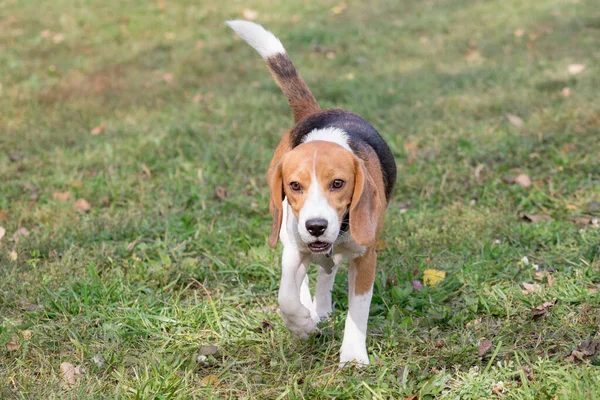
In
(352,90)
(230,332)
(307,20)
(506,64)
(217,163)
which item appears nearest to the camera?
(230,332)

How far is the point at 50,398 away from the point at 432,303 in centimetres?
200

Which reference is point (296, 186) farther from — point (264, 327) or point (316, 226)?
point (264, 327)

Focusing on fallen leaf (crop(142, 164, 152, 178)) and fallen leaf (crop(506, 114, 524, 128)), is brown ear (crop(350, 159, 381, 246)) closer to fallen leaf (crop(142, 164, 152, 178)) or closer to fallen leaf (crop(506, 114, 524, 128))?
fallen leaf (crop(142, 164, 152, 178))

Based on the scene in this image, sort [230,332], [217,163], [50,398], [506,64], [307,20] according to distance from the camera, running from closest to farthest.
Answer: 1. [50,398]
2. [230,332]
3. [217,163]
4. [506,64]
5. [307,20]

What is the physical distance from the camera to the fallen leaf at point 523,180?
5.31 metres

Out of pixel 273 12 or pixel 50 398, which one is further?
pixel 273 12

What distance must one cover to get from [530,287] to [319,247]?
1.50 meters

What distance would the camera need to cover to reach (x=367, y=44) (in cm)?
991

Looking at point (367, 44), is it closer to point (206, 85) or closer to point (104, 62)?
point (206, 85)

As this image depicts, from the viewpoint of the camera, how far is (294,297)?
331 centimetres

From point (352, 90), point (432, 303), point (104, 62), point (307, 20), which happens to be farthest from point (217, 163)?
point (307, 20)

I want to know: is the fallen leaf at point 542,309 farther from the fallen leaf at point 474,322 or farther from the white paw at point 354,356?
the white paw at point 354,356

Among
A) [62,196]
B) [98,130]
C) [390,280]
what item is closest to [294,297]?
[390,280]

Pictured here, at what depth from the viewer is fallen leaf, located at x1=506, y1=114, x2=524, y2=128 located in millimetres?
6507
